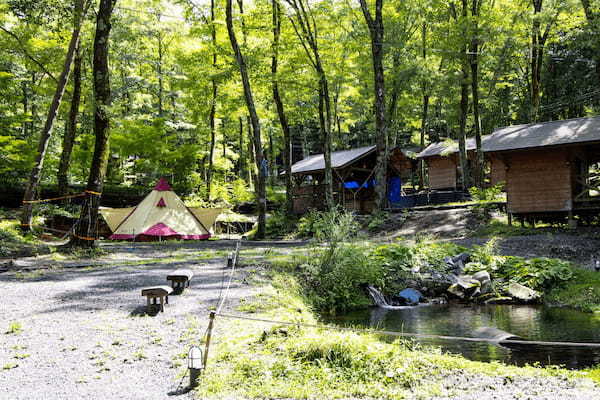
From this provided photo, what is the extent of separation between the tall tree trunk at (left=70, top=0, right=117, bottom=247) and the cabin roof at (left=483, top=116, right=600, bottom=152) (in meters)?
12.4

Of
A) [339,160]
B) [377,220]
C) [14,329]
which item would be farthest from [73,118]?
[14,329]

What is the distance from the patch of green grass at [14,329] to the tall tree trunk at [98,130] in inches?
280

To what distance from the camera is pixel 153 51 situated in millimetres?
31500

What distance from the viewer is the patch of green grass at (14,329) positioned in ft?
18.3

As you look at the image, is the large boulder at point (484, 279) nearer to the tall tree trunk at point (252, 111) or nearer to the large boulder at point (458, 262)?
the large boulder at point (458, 262)

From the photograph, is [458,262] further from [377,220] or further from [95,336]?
[95,336]

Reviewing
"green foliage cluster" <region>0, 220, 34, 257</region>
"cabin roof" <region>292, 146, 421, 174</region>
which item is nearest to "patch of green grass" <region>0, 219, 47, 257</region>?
"green foliage cluster" <region>0, 220, 34, 257</region>

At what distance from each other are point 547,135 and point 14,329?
16718 millimetres

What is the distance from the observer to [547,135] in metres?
16.9

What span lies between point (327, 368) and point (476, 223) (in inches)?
603

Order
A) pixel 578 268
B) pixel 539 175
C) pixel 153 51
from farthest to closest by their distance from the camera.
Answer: pixel 153 51, pixel 539 175, pixel 578 268

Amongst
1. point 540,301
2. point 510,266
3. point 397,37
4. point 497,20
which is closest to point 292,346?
point 540,301

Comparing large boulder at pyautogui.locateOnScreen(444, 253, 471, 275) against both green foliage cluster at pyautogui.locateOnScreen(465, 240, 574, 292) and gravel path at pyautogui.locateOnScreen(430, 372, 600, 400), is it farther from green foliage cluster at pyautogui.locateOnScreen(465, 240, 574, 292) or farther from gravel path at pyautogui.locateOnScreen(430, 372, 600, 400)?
gravel path at pyautogui.locateOnScreen(430, 372, 600, 400)

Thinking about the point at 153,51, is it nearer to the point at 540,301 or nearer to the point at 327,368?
the point at 540,301
